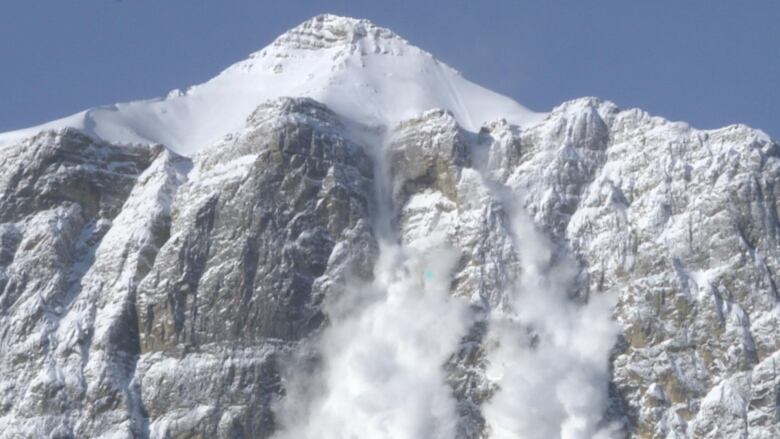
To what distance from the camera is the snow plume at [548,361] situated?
190125 mm

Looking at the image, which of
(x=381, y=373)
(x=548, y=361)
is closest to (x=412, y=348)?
(x=381, y=373)

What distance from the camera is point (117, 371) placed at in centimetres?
19400

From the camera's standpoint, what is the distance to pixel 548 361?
19362 cm

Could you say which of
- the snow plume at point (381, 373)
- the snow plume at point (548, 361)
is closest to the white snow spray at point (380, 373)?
the snow plume at point (381, 373)

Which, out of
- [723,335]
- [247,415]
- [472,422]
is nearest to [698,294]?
[723,335]

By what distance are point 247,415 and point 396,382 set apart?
10.1 m

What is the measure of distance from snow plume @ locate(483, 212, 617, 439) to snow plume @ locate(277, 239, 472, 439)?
3.21 meters

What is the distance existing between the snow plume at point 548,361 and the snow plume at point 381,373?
3.21 meters

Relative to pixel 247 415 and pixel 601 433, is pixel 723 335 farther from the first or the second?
pixel 247 415

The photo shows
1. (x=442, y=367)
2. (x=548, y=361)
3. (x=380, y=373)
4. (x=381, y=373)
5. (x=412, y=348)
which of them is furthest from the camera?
(x=412, y=348)

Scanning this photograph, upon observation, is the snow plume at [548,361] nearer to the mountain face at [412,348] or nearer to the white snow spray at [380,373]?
the mountain face at [412,348]

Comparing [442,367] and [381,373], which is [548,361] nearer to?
[442,367]

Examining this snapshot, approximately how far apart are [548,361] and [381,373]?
35.9ft

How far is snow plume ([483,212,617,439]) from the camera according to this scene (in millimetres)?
190125
